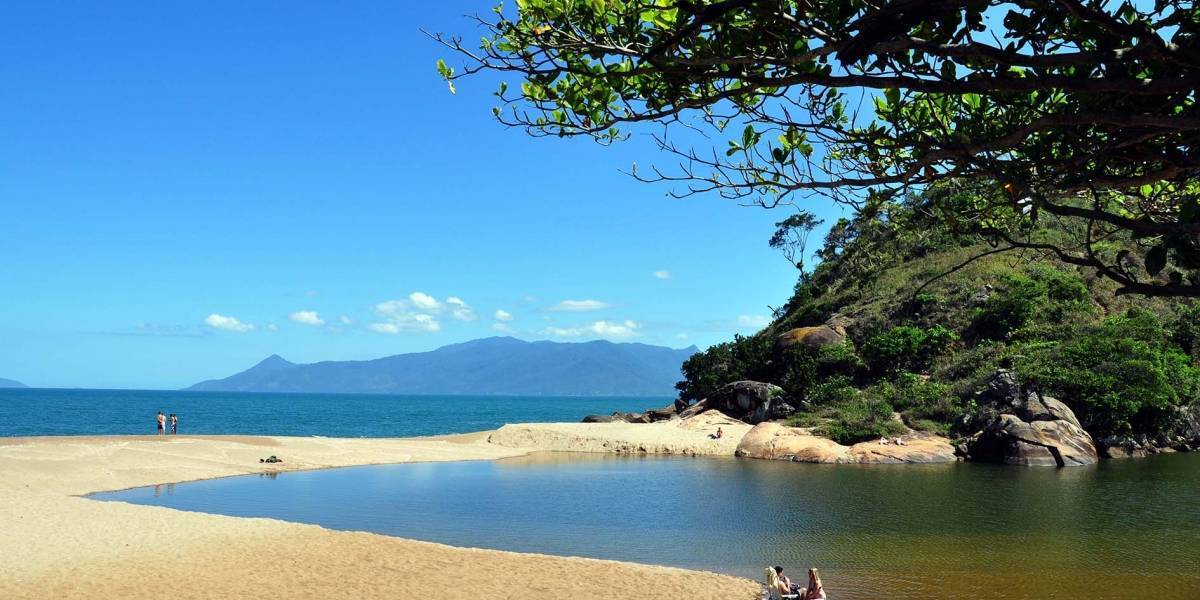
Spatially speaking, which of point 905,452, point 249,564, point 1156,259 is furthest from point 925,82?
point 905,452

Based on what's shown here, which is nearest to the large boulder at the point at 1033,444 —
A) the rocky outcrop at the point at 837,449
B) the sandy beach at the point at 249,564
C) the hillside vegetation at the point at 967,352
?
the rocky outcrop at the point at 837,449

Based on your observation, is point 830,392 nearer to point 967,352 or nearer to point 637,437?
point 967,352

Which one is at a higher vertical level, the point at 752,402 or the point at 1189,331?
the point at 1189,331

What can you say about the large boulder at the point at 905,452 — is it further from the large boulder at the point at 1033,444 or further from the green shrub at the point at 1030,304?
the green shrub at the point at 1030,304

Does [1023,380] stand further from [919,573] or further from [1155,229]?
[1155,229]

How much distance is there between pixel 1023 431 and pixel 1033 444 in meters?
0.84

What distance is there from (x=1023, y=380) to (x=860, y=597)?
34.2m

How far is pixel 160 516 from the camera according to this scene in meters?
22.8

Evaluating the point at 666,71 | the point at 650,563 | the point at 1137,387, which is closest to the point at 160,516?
the point at 650,563

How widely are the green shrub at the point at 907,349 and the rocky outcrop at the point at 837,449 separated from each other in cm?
1132

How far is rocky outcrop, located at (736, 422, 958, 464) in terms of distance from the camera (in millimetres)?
41594

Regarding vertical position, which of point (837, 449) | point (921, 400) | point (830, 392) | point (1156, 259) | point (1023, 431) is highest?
point (830, 392)

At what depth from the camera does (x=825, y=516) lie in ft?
83.8

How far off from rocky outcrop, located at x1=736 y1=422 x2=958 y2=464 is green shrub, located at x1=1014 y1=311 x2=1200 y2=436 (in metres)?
7.42
